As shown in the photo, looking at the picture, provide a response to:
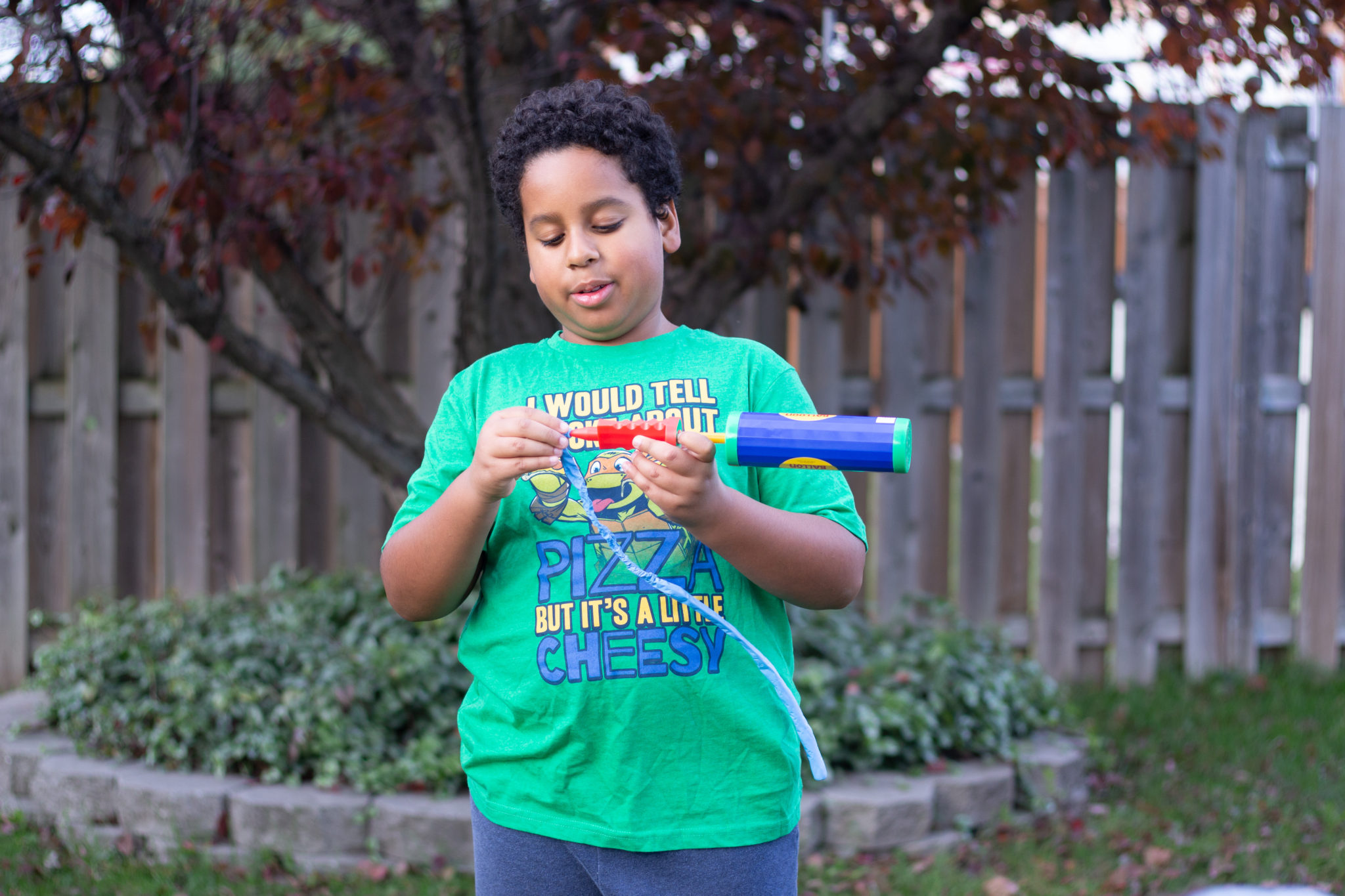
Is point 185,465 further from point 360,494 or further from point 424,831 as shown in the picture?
point 424,831

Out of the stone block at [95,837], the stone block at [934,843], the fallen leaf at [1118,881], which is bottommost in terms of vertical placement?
the fallen leaf at [1118,881]

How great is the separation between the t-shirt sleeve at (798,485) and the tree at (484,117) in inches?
57.8

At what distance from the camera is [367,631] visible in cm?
385

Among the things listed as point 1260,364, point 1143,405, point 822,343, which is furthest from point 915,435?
point 1260,364

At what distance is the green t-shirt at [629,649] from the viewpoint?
1502 mm

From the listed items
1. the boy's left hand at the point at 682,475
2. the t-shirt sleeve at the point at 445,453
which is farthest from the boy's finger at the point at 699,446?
the t-shirt sleeve at the point at 445,453

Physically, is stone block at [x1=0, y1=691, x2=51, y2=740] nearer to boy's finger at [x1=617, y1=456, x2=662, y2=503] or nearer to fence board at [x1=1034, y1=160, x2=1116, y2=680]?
boy's finger at [x1=617, y1=456, x2=662, y2=503]

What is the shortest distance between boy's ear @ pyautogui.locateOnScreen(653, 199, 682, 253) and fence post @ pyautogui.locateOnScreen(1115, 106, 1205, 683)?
11.8ft

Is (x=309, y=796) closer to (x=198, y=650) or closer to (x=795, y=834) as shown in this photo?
(x=198, y=650)

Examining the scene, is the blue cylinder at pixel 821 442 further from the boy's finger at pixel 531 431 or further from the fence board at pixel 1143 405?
the fence board at pixel 1143 405

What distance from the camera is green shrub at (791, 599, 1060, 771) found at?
3.33 m

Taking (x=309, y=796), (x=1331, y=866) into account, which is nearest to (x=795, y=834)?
(x=309, y=796)

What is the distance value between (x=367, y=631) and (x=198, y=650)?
52cm

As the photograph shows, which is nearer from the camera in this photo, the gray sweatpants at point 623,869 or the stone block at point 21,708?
the gray sweatpants at point 623,869
